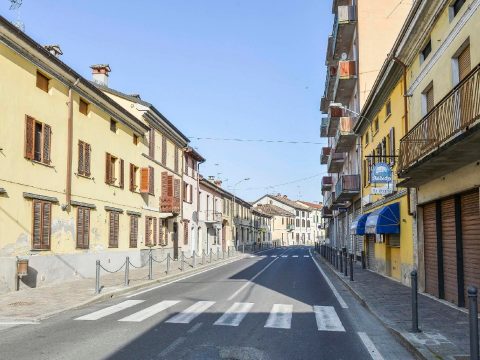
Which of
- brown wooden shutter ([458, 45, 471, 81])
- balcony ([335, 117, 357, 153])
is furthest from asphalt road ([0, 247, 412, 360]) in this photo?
balcony ([335, 117, 357, 153])

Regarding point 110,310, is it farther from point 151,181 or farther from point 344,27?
point 344,27

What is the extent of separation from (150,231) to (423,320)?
20.9 m

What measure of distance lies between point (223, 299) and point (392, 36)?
21.2 metres

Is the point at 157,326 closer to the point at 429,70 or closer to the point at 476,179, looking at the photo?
the point at 476,179

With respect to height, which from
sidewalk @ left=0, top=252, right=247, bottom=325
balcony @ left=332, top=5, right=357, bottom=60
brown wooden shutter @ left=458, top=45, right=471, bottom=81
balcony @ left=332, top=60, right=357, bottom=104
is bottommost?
sidewalk @ left=0, top=252, right=247, bottom=325

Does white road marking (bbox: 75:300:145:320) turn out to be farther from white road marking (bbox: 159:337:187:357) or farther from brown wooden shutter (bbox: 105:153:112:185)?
→ brown wooden shutter (bbox: 105:153:112:185)

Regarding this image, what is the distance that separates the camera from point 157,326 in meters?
9.17

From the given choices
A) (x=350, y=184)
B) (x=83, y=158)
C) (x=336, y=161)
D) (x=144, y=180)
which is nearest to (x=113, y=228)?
(x=83, y=158)

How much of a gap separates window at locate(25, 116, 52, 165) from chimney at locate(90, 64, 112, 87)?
12.4 m

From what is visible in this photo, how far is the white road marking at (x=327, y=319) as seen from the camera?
367 inches

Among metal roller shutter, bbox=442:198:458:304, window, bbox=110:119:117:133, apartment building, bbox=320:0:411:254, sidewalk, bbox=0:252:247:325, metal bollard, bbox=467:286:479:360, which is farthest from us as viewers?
apartment building, bbox=320:0:411:254

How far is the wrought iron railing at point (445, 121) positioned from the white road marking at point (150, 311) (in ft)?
22.7

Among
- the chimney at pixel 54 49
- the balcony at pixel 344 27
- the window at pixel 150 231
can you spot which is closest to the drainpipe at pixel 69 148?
the chimney at pixel 54 49

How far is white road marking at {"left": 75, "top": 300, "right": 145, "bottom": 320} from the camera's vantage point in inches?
409
